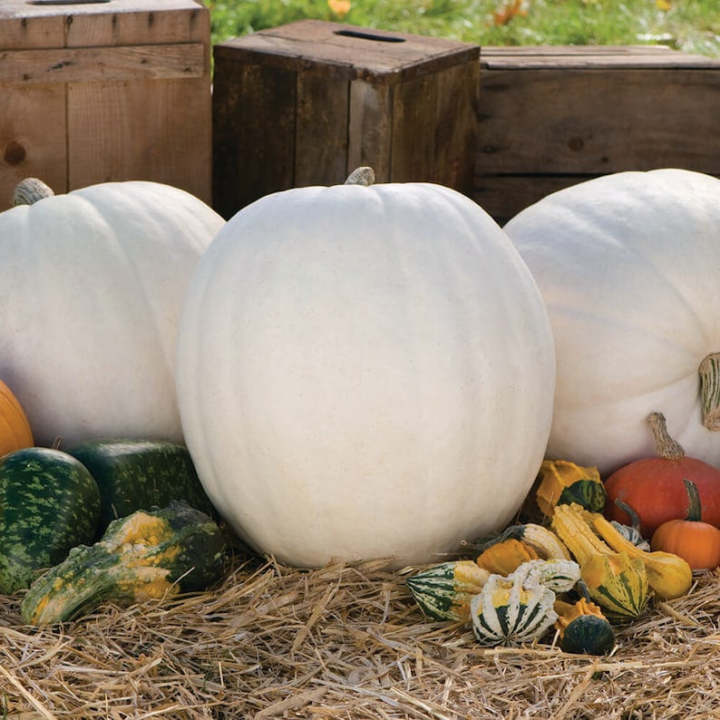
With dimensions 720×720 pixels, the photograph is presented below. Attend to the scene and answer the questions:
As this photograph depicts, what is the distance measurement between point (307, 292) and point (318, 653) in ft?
2.12

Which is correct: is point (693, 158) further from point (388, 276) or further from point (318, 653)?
point (318, 653)

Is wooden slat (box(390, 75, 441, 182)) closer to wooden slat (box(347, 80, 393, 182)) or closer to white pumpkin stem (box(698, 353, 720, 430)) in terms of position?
wooden slat (box(347, 80, 393, 182))

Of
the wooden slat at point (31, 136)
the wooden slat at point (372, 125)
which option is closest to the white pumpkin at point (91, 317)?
the wooden slat at point (31, 136)

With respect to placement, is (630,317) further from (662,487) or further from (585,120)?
A: (585,120)

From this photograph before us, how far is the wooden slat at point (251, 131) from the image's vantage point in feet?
11.9

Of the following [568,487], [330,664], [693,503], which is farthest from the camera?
[568,487]

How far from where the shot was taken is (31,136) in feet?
10.9

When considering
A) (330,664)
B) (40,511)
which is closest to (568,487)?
(330,664)

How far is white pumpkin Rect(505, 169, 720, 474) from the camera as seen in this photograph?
263cm

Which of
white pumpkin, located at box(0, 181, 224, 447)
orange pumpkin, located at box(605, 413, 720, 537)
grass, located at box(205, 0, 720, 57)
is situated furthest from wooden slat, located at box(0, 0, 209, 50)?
grass, located at box(205, 0, 720, 57)

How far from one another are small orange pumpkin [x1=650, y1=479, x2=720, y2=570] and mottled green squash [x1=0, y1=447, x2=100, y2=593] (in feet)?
3.67

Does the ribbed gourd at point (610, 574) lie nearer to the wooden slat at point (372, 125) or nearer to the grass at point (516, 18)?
the wooden slat at point (372, 125)

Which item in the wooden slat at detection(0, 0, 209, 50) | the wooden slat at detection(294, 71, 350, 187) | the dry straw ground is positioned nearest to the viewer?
the dry straw ground

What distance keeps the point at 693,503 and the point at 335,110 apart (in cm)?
166
